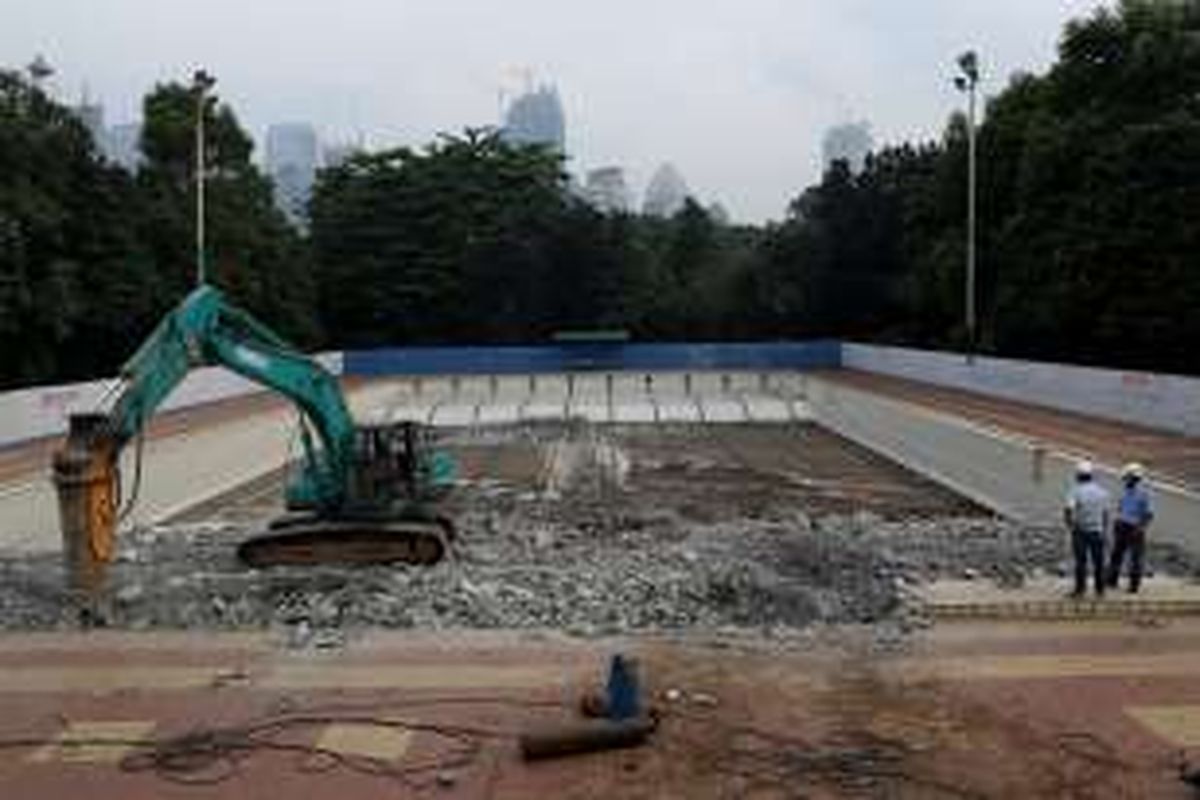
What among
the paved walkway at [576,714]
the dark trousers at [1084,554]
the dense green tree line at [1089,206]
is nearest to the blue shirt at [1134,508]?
the dark trousers at [1084,554]

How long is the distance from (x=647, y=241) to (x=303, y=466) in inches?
3564

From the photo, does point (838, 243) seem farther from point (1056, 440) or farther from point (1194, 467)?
point (1194, 467)

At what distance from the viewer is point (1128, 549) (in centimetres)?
2380

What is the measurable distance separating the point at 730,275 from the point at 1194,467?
7480 cm

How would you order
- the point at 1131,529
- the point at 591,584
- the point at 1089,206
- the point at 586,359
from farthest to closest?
the point at 586,359 < the point at 1089,206 < the point at 591,584 < the point at 1131,529

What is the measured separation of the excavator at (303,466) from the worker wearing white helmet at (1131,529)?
9.01 metres

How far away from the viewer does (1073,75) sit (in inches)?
2790

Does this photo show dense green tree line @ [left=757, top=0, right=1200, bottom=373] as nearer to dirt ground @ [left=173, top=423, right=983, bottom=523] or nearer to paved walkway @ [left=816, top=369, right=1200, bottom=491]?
paved walkway @ [left=816, top=369, right=1200, bottom=491]

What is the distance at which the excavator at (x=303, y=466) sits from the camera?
75.0 ft

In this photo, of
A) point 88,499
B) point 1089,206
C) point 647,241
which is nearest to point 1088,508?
point 88,499

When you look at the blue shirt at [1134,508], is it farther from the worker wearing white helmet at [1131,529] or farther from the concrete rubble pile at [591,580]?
the concrete rubble pile at [591,580]

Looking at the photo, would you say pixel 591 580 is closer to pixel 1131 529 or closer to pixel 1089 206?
pixel 1131 529

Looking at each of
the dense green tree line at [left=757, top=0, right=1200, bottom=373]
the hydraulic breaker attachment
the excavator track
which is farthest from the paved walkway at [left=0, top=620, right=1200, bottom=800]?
the dense green tree line at [left=757, top=0, right=1200, bottom=373]

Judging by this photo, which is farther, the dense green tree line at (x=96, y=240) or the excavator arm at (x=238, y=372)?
the dense green tree line at (x=96, y=240)
